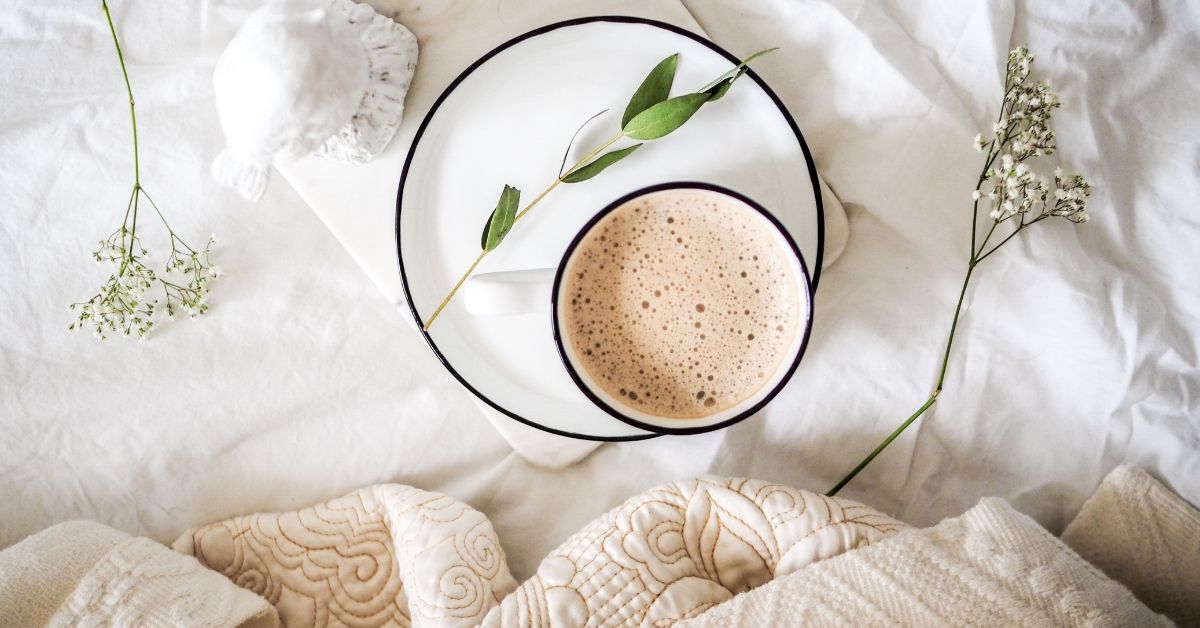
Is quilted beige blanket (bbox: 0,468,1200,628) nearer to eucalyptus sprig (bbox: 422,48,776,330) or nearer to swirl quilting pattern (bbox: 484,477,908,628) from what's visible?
swirl quilting pattern (bbox: 484,477,908,628)

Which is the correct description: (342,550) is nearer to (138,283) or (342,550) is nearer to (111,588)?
(111,588)

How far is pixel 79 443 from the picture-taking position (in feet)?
3.55

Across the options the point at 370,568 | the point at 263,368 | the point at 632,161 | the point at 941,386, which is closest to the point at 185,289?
the point at 263,368

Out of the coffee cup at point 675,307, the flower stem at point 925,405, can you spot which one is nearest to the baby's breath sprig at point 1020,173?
the flower stem at point 925,405

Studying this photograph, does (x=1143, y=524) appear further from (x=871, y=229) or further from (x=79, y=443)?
(x=79, y=443)

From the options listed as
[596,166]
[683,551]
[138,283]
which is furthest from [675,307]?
[138,283]

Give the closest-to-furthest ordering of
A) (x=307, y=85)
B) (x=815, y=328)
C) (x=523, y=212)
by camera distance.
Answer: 1. (x=307, y=85)
2. (x=523, y=212)
3. (x=815, y=328)

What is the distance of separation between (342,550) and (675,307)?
0.58 metres

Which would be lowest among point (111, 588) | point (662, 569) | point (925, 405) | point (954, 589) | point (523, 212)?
point (111, 588)

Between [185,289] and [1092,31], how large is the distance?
1.23m

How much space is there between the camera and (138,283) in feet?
3.43

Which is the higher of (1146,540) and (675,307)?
(675,307)

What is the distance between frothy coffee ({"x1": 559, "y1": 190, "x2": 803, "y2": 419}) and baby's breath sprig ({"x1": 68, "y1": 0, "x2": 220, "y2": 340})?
582 millimetres

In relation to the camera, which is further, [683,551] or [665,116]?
[683,551]
